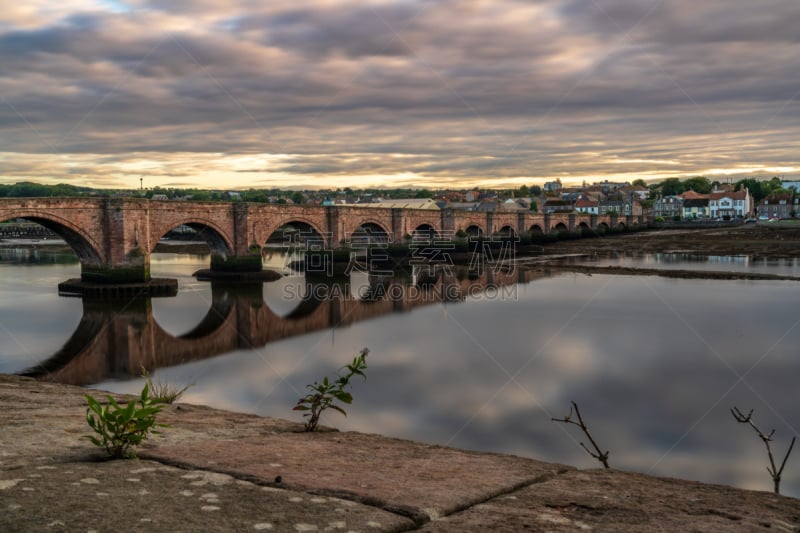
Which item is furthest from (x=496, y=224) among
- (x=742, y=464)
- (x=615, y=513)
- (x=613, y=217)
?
(x=615, y=513)

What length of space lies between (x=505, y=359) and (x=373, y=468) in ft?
50.0

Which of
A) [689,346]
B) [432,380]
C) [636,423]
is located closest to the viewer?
[636,423]

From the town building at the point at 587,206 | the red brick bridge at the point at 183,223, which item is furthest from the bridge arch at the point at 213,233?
the town building at the point at 587,206

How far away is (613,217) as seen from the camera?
438ft

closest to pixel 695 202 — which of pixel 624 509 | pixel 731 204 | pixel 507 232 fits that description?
pixel 731 204

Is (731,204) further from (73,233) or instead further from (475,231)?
(73,233)

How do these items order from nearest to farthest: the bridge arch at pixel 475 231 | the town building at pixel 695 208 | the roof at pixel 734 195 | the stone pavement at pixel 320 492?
the stone pavement at pixel 320 492 → the bridge arch at pixel 475 231 → the roof at pixel 734 195 → the town building at pixel 695 208

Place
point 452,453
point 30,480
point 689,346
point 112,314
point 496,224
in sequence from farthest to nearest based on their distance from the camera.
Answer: point 496,224 < point 112,314 < point 689,346 < point 452,453 < point 30,480

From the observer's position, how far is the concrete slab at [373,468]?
5.44 meters

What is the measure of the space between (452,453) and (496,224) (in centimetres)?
8402

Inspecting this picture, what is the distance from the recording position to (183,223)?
4616 centimetres

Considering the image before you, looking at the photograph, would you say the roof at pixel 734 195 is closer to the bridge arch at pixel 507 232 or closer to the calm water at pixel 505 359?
the bridge arch at pixel 507 232

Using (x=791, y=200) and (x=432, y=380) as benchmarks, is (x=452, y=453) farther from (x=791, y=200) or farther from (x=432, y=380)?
(x=791, y=200)

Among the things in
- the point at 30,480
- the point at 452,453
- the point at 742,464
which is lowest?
the point at 742,464
